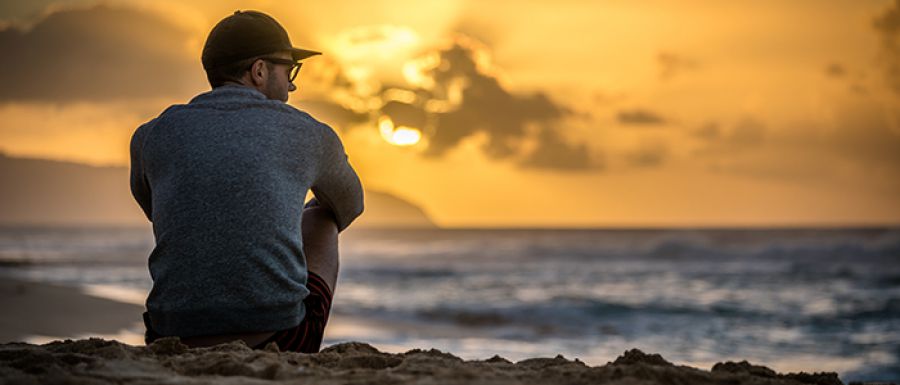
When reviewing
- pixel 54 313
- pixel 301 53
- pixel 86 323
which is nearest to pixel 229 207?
pixel 301 53

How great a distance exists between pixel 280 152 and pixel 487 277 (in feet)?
52.5

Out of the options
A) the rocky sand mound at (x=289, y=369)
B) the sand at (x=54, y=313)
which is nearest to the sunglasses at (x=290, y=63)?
the rocky sand mound at (x=289, y=369)

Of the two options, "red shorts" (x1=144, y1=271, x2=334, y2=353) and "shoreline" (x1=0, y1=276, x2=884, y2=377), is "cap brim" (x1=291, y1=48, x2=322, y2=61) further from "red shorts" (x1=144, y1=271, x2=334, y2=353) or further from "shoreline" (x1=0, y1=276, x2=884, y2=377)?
"shoreline" (x1=0, y1=276, x2=884, y2=377)

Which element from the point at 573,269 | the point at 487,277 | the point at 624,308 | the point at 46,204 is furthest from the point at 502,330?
the point at 46,204

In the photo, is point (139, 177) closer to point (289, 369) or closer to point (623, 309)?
point (289, 369)

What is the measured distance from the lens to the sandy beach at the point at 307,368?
2213 mm

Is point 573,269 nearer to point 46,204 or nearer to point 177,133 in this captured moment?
point 177,133

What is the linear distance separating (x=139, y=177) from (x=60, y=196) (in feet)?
408

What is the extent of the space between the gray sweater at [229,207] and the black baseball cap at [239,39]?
0.39 ft

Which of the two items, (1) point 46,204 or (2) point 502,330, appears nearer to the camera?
(2) point 502,330

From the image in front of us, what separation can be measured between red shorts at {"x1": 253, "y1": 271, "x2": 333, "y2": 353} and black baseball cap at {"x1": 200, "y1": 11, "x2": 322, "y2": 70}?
724mm

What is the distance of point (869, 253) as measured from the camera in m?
26.2

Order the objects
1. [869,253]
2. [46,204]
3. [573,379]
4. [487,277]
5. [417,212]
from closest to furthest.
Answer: [573,379] < [487,277] < [869,253] < [46,204] < [417,212]

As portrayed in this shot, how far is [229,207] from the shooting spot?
2.42 m
